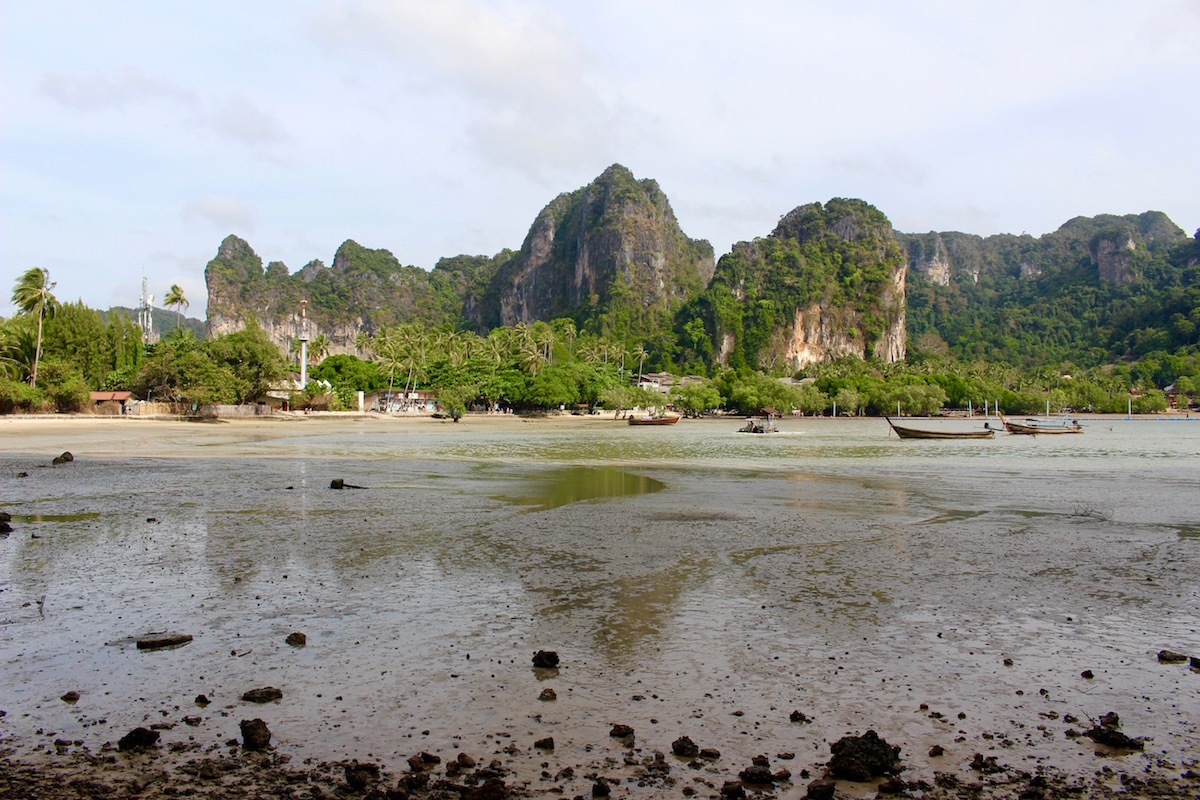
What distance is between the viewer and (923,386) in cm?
12812

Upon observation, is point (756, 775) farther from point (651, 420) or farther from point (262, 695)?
point (651, 420)

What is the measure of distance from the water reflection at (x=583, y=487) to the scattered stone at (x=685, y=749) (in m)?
11.7

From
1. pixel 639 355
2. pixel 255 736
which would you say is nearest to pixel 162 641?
pixel 255 736

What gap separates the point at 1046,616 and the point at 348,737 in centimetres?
687

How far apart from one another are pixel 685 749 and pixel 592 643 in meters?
2.24

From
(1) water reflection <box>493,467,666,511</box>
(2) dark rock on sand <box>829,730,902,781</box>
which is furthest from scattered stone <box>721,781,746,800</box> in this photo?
(1) water reflection <box>493,467,666,511</box>

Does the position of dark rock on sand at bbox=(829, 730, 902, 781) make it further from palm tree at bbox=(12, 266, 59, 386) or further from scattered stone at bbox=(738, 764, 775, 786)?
palm tree at bbox=(12, 266, 59, 386)

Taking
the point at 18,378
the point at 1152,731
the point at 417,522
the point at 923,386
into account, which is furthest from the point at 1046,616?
the point at 923,386

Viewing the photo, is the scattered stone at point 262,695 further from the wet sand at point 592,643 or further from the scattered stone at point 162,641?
the scattered stone at point 162,641

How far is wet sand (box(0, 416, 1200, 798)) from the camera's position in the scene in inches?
185

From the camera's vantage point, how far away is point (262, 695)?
5559 mm

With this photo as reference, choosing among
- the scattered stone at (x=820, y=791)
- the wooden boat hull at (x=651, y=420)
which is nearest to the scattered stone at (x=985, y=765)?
the scattered stone at (x=820, y=791)

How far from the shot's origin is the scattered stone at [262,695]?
217 inches

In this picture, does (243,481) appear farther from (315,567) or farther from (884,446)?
(884,446)
